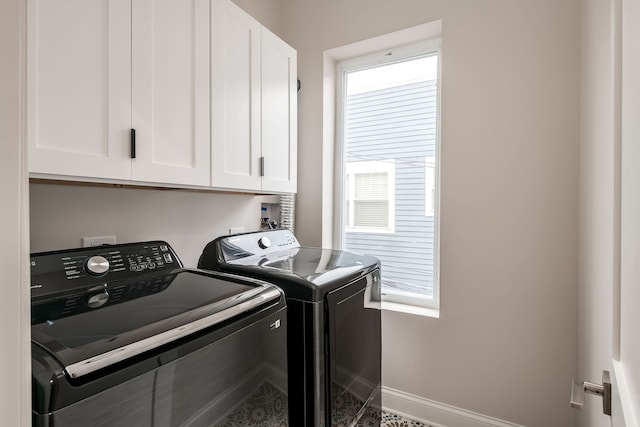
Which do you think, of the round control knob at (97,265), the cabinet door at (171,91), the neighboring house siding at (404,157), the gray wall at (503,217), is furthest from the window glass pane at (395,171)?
the round control knob at (97,265)

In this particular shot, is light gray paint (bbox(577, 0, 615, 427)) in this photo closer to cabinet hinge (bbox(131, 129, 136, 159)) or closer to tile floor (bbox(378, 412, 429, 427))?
tile floor (bbox(378, 412, 429, 427))

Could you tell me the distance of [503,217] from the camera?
6.00 ft

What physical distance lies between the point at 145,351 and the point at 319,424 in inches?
32.6

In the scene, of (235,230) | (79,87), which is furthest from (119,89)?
(235,230)

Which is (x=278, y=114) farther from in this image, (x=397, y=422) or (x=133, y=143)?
(x=397, y=422)

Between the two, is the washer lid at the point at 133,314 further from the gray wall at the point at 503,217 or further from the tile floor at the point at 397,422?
the tile floor at the point at 397,422

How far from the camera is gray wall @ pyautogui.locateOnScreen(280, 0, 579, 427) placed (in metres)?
1.69

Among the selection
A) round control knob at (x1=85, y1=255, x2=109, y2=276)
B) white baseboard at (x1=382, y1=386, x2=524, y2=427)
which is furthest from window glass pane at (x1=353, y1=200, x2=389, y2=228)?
round control knob at (x1=85, y1=255, x2=109, y2=276)

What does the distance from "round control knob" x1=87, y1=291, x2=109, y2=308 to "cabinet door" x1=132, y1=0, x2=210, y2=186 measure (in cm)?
41

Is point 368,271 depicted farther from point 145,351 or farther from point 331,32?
point 331,32

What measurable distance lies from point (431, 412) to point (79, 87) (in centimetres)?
236

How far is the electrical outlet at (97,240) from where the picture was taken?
4.38ft
